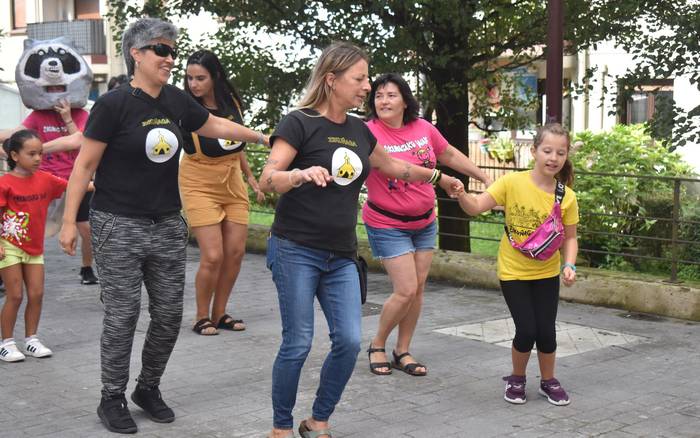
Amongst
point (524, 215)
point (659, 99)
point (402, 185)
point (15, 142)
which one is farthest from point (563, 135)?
point (659, 99)

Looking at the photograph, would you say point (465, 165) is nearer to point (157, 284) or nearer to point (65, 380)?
point (157, 284)

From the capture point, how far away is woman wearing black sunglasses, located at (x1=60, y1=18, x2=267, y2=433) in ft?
16.6

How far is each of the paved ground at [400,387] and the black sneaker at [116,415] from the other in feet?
0.20

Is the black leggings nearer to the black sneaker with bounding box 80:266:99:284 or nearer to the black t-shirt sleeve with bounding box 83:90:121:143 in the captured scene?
the black t-shirt sleeve with bounding box 83:90:121:143

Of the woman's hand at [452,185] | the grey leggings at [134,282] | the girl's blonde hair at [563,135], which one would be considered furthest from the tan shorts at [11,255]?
the girl's blonde hair at [563,135]

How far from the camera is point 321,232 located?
15.5 feet

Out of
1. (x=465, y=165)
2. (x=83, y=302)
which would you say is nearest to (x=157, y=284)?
(x=465, y=165)

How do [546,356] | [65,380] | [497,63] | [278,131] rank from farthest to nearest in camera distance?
[497,63] → [65,380] → [546,356] → [278,131]

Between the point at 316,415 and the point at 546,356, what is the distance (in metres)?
1.50

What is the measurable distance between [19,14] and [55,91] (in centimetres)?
3074

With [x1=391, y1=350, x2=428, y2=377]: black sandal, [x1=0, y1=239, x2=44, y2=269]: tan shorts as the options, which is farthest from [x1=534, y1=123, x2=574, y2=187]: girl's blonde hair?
[x1=0, y1=239, x2=44, y2=269]: tan shorts

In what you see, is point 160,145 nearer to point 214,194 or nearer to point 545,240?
point 545,240

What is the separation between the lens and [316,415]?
489 centimetres

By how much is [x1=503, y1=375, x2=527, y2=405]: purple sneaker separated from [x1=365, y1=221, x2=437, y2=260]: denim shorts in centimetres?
101
